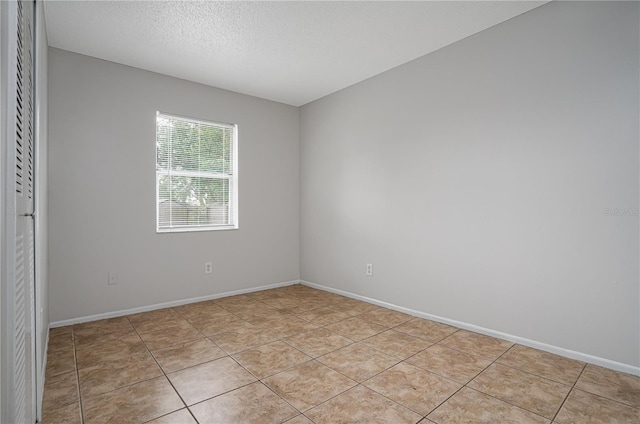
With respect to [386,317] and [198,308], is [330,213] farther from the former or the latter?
[198,308]

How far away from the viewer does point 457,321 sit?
3.02 meters

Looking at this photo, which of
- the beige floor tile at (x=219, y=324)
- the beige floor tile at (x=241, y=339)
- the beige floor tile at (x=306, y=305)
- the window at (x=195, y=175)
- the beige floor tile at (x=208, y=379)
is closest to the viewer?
the beige floor tile at (x=208, y=379)

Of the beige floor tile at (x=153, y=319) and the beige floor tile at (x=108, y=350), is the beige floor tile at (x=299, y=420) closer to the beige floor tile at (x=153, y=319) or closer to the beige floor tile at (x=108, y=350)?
the beige floor tile at (x=108, y=350)

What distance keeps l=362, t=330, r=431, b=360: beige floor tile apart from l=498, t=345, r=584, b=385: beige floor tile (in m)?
0.57

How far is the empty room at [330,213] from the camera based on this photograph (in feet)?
6.04

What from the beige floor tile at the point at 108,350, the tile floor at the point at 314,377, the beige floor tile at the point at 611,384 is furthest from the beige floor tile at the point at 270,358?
the beige floor tile at the point at 611,384

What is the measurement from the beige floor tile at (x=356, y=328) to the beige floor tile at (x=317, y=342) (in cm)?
8

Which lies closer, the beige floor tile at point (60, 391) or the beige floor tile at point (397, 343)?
the beige floor tile at point (60, 391)

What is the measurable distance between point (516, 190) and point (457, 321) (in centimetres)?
125

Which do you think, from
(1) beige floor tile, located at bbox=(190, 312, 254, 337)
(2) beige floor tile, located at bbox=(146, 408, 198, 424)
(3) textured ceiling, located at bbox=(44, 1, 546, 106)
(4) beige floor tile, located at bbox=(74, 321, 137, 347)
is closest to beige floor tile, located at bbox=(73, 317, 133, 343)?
(4) beige floor tile, located at bbox=(74, 321, 137, 347)

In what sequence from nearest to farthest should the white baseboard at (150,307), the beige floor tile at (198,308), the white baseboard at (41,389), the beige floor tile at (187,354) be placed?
1. the white baseboard at (41,389)
2. the beige floor tile at (187,354)
3. the white baseboard at (150,307)
4. the beige floor tile at (198,308)

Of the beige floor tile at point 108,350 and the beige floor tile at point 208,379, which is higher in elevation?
the beige floor tile at point 108,350

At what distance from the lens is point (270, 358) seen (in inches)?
94.8

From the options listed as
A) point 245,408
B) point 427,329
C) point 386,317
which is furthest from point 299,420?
point 386,317
